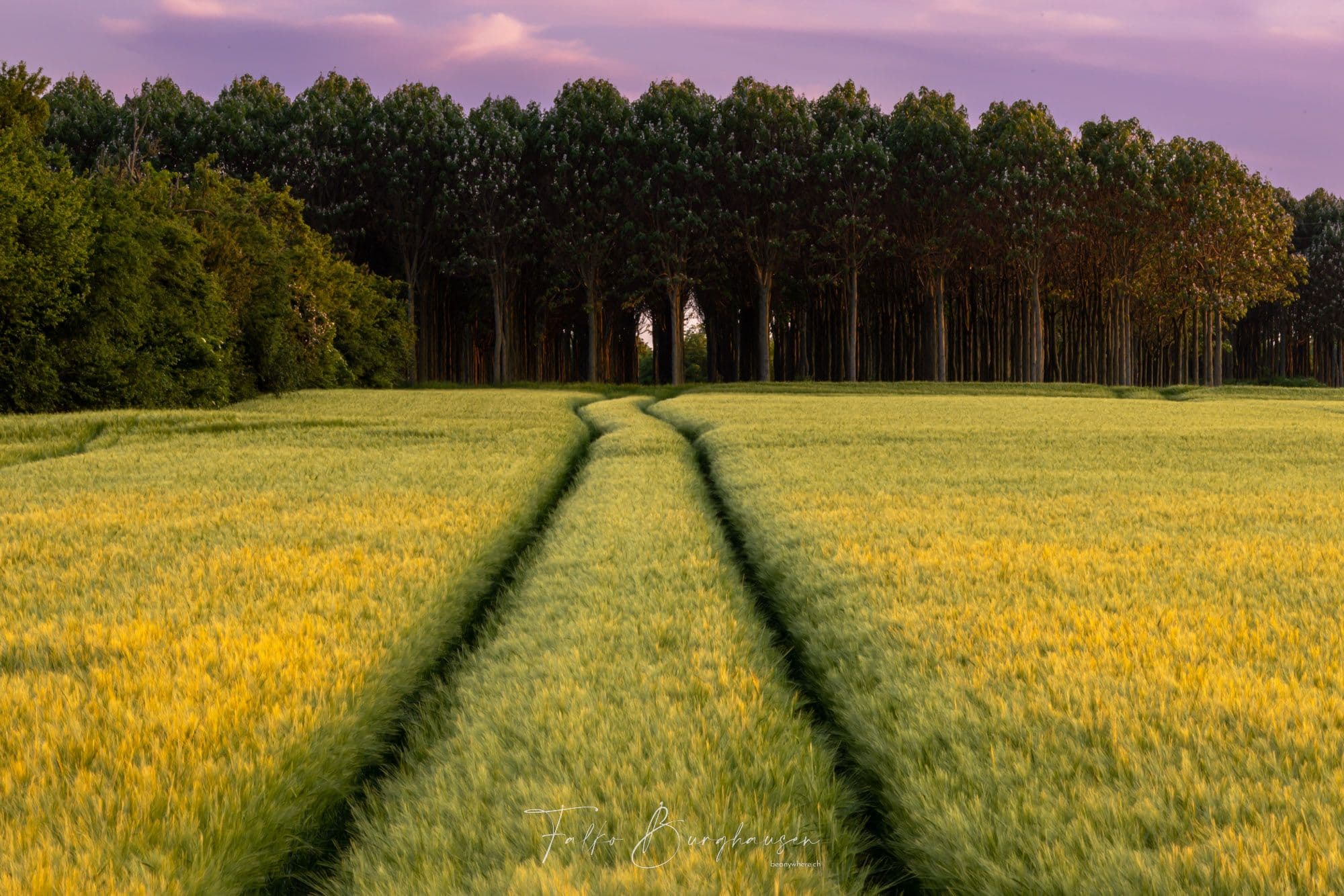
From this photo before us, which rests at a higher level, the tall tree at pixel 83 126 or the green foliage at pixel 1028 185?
the tall tree at pixel 83 126

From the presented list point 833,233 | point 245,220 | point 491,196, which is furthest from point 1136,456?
point 491,196

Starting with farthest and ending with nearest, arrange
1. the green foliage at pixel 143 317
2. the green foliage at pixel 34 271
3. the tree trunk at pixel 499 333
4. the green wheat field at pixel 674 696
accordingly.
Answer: the tree trunk at pixel 499 333 < the green foliage at pixel 143 317 < the green foliage at pixel 34 271 < the green wheat field at pixel 674 696

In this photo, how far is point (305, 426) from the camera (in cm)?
1759

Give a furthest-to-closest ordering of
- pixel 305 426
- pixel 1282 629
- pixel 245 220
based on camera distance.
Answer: pixel 245 220 < pixel 305 426 < pixel 1282 629

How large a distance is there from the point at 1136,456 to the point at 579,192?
39.0 metres

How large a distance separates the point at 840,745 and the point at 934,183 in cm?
4708

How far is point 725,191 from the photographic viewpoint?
4691cm

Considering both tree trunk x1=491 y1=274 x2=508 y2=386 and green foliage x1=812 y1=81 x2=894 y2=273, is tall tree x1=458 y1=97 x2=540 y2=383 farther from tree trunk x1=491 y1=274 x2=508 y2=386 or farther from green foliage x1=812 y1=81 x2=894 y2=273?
green foliage x1=812 y1=81 x2=894 y2=273

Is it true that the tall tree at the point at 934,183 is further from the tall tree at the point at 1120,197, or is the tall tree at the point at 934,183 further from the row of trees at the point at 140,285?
the row of trees at the point at 140,285

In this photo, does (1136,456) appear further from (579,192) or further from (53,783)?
(579,192)

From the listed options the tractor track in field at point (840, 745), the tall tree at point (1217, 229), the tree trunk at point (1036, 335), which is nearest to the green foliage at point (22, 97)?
the tractor track in field at point (840, 745)

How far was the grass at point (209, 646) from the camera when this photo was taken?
8.66 feet

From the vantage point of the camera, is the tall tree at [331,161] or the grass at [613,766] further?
the tall tree at [331,161]

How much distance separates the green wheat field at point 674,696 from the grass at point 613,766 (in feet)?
0.05
